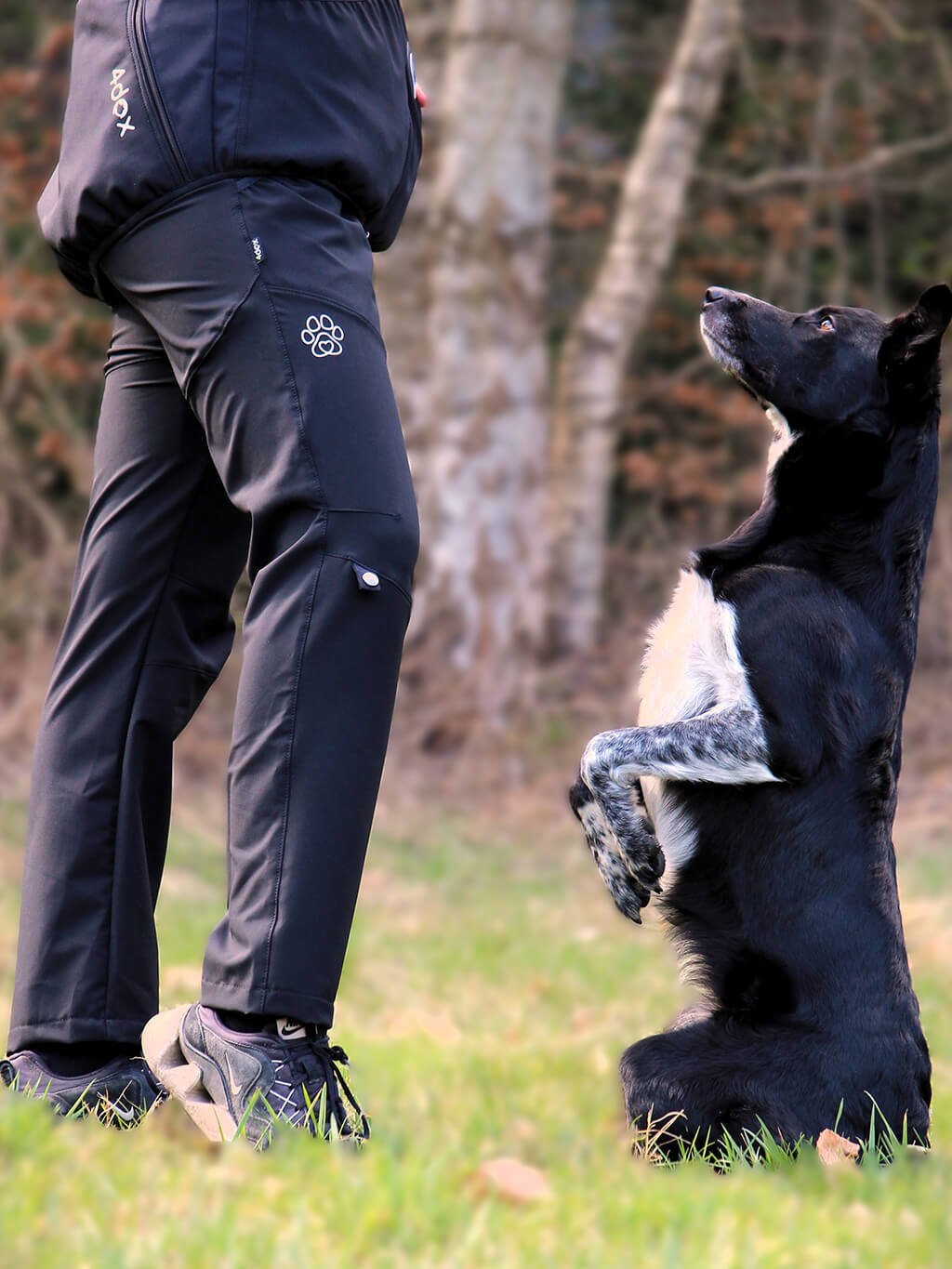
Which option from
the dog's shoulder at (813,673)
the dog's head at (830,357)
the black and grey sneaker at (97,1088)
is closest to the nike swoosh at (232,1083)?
the black and grey sneaker at (97,1088)

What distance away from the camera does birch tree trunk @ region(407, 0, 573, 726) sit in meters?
7.99

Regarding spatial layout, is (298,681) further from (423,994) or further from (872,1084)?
(423,994)

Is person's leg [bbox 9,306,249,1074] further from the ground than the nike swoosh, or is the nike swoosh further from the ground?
person's leg [bbox 9,306,249,1074]

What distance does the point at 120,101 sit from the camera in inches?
94.5

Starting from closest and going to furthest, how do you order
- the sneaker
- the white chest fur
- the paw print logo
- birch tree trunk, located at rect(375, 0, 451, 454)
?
the sneaker, the paw print logo, the white chest fur, birch tree trunk, located at rect(375, 0, 451, 454)

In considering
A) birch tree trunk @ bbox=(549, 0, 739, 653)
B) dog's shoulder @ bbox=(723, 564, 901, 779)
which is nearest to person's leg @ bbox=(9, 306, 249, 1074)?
dog's shoulder @ bbox=(723, 564, 901, 779)

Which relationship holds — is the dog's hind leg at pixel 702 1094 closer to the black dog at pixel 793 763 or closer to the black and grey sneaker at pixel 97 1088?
the black dog at pixel 793 763

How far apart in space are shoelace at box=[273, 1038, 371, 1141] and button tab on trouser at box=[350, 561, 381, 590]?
2.36ft

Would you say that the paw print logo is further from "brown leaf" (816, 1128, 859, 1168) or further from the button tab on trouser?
"brown leaf" (816, 1128, 859, 1168)

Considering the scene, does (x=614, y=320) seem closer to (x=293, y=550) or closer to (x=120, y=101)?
(x=120, y=101)

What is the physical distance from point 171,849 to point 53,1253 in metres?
5.14

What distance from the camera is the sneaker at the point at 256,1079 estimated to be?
2289 millimetres

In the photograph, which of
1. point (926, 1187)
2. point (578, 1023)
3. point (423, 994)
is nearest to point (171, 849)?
point (423, 994)

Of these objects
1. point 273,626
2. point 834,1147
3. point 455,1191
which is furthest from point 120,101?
point 834,1147
